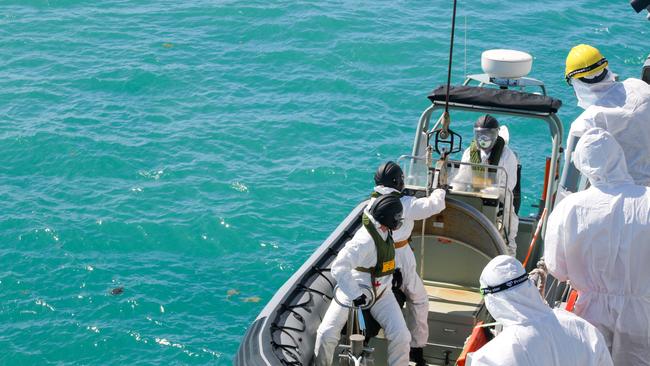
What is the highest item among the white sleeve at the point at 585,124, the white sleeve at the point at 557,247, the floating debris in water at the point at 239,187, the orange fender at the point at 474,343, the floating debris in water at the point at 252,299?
the white sleeve at the point at 585,124

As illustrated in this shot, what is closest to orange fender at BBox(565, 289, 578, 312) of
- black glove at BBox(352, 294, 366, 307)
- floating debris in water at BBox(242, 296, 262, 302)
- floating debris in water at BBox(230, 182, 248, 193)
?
black glove at BBox(352, 294, 366, 307)

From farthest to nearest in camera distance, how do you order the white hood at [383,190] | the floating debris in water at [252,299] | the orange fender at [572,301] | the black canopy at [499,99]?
1. the floating debris in water at [252,299]
2. the black canopy at [499,99]
3. the white hood at [383,190]
4. the orange fender at [572,301]

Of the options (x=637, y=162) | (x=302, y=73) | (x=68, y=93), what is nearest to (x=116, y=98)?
(x=68, y=93)

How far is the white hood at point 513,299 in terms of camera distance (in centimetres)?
355

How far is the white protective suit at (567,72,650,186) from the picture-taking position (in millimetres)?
5430

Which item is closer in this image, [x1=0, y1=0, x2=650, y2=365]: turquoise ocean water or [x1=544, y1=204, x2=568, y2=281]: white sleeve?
[x1=544, y1=204, x2=568, y2=281]: white sleeve

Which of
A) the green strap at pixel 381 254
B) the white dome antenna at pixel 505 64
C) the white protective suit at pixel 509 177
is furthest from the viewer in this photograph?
the white dome antenna at pixel 505 64

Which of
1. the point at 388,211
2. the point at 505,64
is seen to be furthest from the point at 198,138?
the point at 388,211

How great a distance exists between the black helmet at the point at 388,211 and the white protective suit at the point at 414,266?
49cm

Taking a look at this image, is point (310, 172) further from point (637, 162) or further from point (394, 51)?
point (637, 162)

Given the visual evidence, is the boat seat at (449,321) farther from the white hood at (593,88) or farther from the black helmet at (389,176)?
the white hood at (593,88)

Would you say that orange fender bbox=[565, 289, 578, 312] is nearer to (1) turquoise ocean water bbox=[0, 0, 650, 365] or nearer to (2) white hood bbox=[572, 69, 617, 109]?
(2) white hood bbox=[572, 69, 617, 109]

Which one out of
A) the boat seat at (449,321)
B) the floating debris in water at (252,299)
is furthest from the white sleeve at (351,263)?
the floating debris in water at (252,299)

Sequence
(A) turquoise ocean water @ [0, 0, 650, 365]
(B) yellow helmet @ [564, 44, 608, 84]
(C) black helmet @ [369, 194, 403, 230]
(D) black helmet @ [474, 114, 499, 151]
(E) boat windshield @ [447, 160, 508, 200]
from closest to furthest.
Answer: (B) yellow helmet @ [564, 44, 608, 84] → (C) black helmet @ [369, 194, 403, 230] → (E) boat windshield @ [447, 160, 508, 200] → (D) black helmet @ [474, 114, 499, 151] → (A) turquoise ocean water @ [0, 0, 650, 365]
